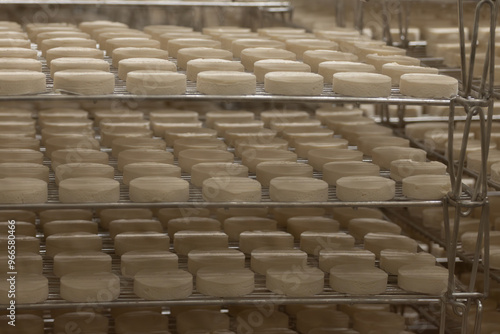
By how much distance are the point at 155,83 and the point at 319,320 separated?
0.81 meters

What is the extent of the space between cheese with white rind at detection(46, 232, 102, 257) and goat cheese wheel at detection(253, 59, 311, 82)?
595 millimetres

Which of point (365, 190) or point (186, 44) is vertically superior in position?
point (186, 44)

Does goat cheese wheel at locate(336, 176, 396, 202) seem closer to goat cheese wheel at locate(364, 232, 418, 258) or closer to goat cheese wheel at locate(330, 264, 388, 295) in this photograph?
goat cheese wheel at locate(330, 264, 388, 295)

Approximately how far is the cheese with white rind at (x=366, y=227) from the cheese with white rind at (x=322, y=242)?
12 centimetres

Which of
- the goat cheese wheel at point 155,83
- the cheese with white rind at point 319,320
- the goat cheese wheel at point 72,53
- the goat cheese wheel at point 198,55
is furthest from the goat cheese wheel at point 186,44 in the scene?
the cheese with white rind at point 319,320

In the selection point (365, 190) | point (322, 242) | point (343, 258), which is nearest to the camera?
point (365, 190)

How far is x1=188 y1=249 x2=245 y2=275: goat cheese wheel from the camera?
218cm

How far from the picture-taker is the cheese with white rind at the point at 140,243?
2.29m

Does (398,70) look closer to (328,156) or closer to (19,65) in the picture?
(328,156)

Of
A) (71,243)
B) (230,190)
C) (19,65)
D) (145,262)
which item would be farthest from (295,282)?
(19,65)

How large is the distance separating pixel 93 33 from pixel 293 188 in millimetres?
961

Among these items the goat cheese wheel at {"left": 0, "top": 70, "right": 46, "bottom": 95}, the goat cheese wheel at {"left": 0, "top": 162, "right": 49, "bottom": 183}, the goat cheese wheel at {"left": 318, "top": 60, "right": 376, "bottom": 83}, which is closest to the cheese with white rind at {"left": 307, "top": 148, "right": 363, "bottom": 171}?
the goat cheese wheel at {"left": 318, "top": 60, "right": 376, "bottom": 83}

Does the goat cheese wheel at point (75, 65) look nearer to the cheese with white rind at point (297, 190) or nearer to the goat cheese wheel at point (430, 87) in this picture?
the cheese with white rind at point (297, 190)

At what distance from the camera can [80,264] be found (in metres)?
2.15
